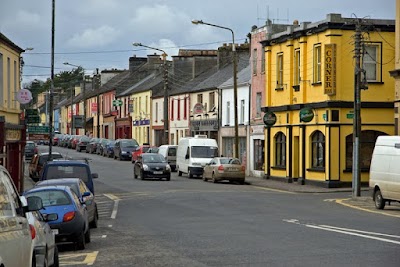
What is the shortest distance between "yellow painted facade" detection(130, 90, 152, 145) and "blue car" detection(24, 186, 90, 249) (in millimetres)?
67219

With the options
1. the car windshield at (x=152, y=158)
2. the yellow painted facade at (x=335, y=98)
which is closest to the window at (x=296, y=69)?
the yellow painted facade at (x=335, y=98)

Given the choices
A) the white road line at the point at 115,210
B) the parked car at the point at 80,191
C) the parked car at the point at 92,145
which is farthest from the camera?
the parked car at the point at 92,145

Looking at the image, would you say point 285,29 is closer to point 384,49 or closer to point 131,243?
point 384,49

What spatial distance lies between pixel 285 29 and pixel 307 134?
10320 mm

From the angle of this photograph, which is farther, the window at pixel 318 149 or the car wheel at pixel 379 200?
the window at pixel 318 149

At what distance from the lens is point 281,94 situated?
49.9 m

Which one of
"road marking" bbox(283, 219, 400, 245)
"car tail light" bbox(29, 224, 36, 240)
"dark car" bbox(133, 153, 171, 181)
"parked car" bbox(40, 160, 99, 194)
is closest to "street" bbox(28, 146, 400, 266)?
"road marking" bbox(283, 219, 400, 245)

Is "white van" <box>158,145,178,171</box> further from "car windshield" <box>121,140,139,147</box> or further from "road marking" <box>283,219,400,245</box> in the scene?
"road marking" <box>283,219,400,245</box>

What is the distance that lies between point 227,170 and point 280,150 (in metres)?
4.43

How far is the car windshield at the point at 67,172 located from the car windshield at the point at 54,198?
780 centimetres

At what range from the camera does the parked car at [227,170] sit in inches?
1871

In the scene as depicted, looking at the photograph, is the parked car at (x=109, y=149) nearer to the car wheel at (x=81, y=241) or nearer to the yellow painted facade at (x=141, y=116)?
the yellow painted facade at (x=141, y=116)

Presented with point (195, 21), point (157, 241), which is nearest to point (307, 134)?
point (195, 21)

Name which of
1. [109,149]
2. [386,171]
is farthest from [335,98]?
[109,149]
